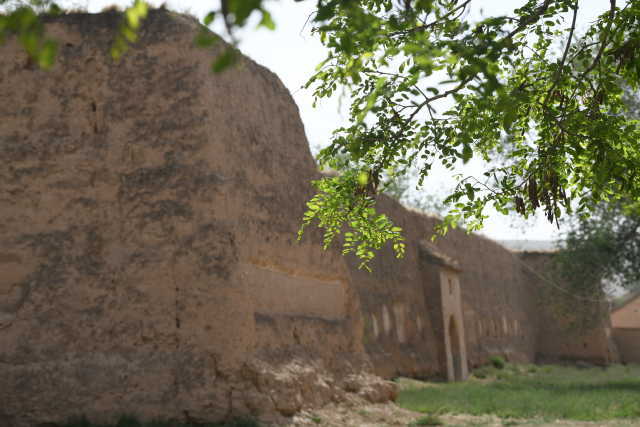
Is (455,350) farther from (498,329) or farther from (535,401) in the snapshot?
(535,401)

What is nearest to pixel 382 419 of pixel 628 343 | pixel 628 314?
pixel 628 343

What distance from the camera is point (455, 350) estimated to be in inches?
750

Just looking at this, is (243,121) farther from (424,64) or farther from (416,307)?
(416,307)

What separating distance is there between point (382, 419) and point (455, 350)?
10160 mm

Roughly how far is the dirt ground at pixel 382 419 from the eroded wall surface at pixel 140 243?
0.71 ft

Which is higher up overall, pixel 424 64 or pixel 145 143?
pixel 145 143

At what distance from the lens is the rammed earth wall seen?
24.7 ft

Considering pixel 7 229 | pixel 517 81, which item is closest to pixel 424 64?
pixel 517 81

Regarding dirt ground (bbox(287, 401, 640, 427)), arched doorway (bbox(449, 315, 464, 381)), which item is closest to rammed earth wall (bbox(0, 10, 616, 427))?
dirt ground (bbox(287, 401, 640, 427))

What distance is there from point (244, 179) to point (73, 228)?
2.05 meters

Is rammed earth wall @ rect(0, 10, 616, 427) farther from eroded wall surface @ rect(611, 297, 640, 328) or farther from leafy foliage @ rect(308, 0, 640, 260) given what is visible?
eroded wall surface @ rect(611, 297, 640, 328)

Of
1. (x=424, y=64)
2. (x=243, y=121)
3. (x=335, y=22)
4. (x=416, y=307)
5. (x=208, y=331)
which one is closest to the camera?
(x=424, y=64)

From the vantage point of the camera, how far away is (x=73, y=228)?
8.11 metres

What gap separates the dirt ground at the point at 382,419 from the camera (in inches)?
335
